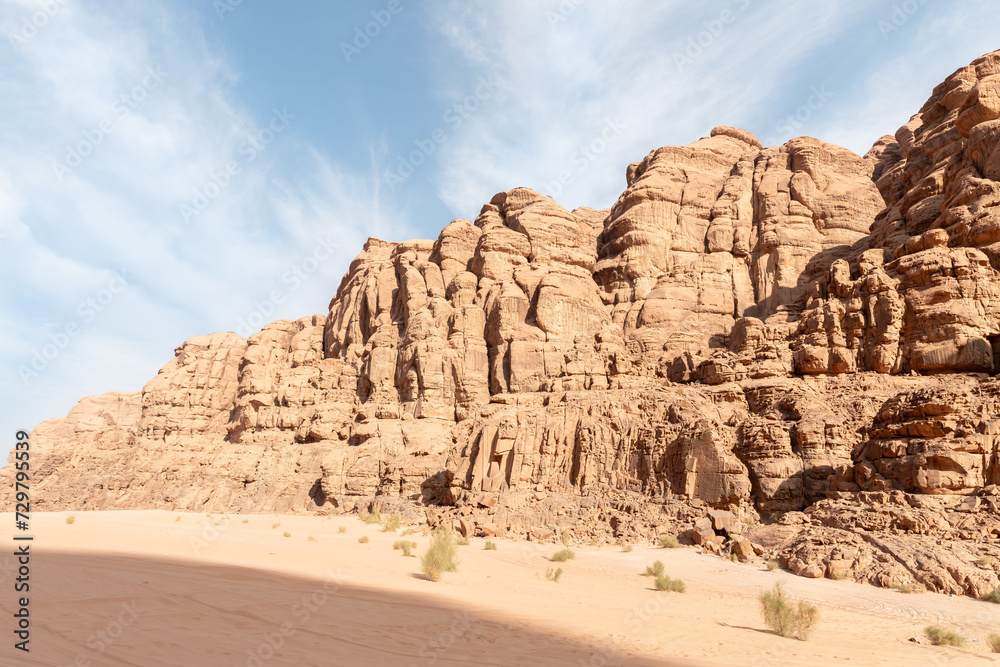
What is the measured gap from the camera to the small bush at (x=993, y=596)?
12884 mm

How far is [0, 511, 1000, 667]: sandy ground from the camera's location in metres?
5.84

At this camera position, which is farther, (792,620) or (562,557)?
(562,557)

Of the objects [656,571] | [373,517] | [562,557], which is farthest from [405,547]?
[373,517]

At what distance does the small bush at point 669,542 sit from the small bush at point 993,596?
380 inches

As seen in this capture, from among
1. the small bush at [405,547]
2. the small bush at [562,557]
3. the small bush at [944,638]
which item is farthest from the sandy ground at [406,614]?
the small bush at [562,557]

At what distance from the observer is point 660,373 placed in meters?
41.8

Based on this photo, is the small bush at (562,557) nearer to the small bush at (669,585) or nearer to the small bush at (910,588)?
the small bush at (669,585)

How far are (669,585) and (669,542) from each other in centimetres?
769

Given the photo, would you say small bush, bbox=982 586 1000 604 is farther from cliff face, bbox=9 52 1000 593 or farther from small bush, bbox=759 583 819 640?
small bush, bbox=759 583 819 640

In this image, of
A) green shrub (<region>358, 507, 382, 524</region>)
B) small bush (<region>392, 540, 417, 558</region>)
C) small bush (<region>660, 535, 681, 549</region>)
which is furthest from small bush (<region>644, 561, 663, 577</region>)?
green shrub (<region>358, 507, 382, 524</region>)

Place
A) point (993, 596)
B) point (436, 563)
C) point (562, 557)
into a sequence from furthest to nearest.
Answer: point (562, 557) < point (436, 563) < point (993, 596)

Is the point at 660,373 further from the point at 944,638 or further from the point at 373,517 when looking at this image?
the point at 944,638

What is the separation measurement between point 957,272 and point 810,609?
89.0 ft

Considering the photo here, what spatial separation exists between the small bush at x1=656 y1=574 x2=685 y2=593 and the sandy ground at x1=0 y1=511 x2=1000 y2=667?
339mm
